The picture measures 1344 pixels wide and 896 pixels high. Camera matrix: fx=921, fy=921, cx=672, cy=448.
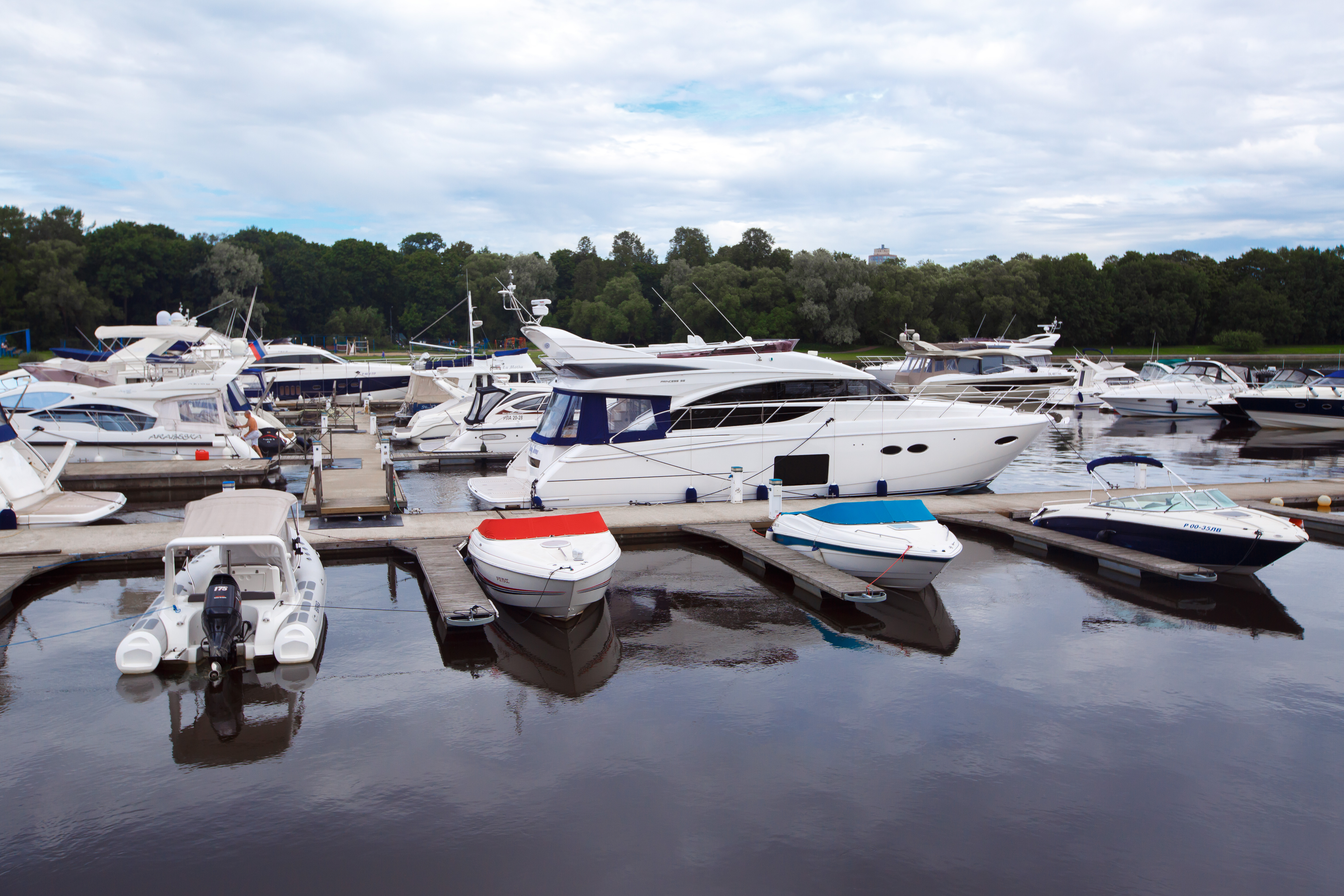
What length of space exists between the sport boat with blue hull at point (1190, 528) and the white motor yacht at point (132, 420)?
72.0 feet

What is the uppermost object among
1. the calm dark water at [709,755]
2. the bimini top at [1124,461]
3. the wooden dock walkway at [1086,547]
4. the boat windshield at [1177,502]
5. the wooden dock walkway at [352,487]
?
the bimini top at [1124,461]

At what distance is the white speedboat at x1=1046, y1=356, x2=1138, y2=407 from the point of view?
46.1 meters

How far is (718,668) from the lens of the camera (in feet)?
38.1

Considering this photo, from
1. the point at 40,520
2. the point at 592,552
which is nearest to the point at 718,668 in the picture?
the point at 592,552

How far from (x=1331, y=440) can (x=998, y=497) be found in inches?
911

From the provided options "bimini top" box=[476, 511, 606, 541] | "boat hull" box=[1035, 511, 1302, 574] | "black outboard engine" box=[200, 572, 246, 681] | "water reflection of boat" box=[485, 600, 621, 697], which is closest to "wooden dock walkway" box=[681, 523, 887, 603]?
"water reflection of boat" box=[485, 600, 621, 697]

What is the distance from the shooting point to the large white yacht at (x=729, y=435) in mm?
18281

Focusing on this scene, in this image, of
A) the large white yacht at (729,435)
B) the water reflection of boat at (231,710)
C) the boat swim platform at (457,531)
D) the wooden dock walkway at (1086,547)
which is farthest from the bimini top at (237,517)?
the wooden dock walkway at (1086,547)

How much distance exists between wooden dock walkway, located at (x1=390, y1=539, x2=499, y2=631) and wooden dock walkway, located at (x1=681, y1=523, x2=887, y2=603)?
14.3ft

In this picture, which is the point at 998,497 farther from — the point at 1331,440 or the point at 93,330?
the point at 93,330

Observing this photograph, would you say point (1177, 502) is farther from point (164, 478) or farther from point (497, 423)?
point (164, 478)

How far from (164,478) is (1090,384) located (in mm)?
43952

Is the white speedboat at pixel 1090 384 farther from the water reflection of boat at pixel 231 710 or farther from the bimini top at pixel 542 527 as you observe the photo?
the water reflection of boat at pixel 231 710

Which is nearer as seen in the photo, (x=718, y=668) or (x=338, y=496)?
(x=718, y=668)
